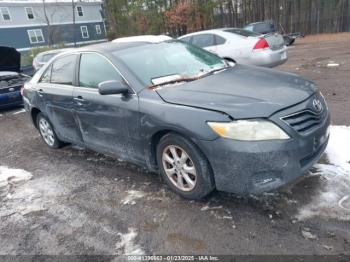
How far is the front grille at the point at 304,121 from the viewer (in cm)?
300

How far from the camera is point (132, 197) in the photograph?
3836 mm

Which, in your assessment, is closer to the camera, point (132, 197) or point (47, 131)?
point (132, 197)

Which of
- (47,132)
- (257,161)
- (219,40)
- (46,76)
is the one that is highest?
(46,76)

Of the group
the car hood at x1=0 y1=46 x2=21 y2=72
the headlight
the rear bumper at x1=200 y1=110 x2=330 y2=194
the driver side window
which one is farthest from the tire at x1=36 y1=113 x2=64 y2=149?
the car hood at x1=0 y1=46 x2=21 y2=72

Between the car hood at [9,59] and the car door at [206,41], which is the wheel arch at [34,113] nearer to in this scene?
the car hood at [9,59]

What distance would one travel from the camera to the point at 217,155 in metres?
3.02

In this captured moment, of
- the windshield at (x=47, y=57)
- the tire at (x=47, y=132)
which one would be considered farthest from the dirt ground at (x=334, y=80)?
the windshield at (x=47, y=57)

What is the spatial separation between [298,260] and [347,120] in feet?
11.2

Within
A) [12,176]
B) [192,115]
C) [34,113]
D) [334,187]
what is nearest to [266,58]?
[334,187]

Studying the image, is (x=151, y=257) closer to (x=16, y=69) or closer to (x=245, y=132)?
(x=245, y=132)

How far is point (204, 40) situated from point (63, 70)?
567 centimetres

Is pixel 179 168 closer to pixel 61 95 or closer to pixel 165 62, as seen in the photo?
pixel 165 62

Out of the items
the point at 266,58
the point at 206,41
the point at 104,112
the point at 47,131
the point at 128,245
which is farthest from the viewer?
the point at 206,41

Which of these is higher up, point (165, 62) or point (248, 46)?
point (165, 62)
